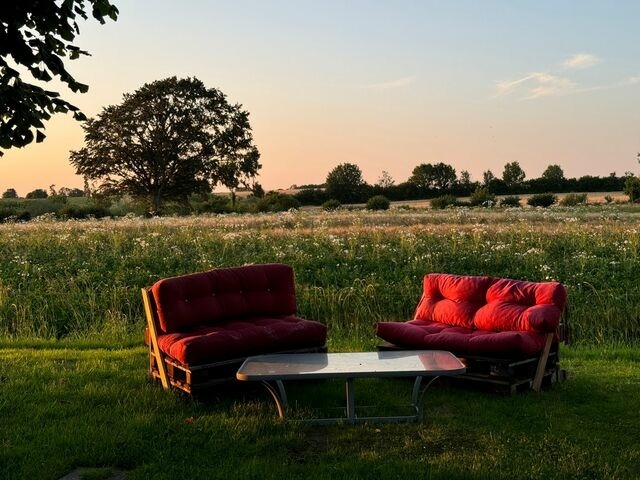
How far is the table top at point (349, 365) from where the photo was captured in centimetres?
502

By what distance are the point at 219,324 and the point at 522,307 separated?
3034mm

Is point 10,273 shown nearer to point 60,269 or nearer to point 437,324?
point 60,269

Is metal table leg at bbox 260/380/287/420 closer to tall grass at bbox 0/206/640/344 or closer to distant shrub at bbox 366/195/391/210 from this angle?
tall grass at bbox 0/206/640/344

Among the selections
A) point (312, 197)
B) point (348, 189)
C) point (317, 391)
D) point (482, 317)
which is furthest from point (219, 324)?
point (348, 189)

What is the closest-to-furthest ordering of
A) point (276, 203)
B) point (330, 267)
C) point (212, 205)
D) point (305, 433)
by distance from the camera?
point (305, 433)
point (330, 267)
point (276, 203)
point (212, 205)

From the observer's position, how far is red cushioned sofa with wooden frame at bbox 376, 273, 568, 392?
615cm

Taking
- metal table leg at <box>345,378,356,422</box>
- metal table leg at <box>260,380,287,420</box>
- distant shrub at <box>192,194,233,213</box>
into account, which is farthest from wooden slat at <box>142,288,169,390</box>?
distant shrub at <box>192,194,233,213</box>

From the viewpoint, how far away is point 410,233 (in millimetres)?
15914

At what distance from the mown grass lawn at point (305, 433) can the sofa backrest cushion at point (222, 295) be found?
29.2 inches

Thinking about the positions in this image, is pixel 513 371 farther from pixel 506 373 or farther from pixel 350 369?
pixel 350 369

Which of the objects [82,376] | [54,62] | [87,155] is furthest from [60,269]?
[87,155]

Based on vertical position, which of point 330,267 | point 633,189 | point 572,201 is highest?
point 330,267

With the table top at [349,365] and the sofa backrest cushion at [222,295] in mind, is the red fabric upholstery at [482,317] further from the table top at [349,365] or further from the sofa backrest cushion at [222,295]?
the sofa backrest cushion at [222,295]

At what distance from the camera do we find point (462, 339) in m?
6.36
